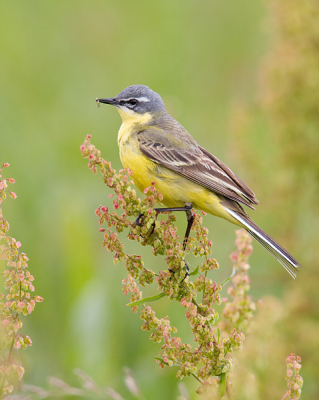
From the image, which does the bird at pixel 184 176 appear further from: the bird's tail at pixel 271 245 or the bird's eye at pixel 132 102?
the bird's eye at pixel 132 102

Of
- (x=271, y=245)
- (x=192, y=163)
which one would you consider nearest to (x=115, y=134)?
(x=192, y=163)

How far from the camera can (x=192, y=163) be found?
4.45m

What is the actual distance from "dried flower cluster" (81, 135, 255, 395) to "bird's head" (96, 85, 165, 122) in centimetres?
192

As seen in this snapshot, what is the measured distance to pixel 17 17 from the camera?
953 centimetres

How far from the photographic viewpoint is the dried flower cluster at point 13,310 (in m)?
2.28

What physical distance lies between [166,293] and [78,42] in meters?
7.41

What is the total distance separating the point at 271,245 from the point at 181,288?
3.04 feet

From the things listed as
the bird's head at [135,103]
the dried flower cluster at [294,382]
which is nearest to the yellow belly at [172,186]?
the bird's head at [135,103]

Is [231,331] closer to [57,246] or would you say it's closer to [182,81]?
[57,246]

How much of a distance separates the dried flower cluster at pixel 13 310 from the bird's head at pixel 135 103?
2.71 meters

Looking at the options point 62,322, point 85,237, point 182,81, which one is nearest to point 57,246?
point 85,237

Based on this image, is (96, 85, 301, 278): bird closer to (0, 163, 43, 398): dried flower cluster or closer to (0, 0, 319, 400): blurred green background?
(0, 0, 319, 400): blurred green background

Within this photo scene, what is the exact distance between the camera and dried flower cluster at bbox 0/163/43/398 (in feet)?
7.48

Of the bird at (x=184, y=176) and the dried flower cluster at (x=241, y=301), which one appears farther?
the bird at (x=184, y=176)
